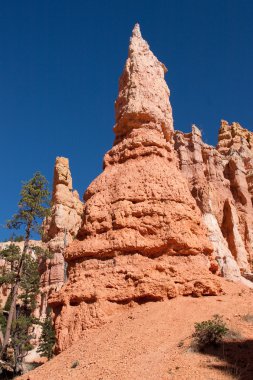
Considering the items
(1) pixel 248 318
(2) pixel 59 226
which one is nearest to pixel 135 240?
(1) pixel 248 318

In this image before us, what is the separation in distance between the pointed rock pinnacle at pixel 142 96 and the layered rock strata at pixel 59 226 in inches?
697

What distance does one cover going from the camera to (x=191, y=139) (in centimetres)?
4894

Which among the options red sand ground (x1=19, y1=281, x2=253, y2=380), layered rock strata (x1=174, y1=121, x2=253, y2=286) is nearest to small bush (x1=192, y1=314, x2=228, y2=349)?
red sand ground (x1=19, y1=281, x2=253, y2=380)

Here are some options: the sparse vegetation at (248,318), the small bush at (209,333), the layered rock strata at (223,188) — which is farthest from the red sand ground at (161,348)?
the layered rock strata at (223,188)

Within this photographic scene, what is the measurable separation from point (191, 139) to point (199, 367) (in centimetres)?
4150

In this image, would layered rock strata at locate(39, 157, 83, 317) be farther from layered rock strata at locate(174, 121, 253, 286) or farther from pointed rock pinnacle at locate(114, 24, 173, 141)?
pointed rock pinnacle at locate(114, 24, 173, 141)

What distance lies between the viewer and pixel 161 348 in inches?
412

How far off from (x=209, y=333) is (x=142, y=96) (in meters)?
13.1

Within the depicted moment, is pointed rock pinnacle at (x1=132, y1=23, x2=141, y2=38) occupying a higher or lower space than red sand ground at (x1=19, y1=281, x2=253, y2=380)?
higher

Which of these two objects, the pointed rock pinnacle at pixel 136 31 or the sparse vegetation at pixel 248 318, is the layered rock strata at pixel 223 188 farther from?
the sparse vegetation at pixel 248 318

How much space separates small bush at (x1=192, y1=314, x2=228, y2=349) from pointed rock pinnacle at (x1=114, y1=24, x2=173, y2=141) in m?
11.2

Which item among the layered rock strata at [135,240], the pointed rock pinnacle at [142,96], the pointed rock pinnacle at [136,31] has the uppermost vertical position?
the pointed rock pinnacle at [136,31]

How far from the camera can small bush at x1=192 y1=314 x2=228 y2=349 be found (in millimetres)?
9953

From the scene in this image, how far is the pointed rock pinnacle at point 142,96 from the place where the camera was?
19.8 meters
